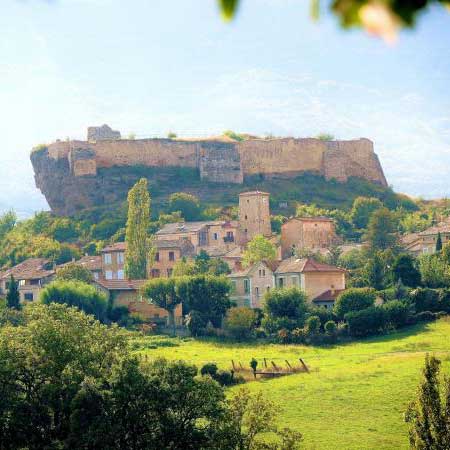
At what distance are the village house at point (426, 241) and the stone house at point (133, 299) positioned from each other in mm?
18122

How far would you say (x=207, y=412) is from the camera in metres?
31.1

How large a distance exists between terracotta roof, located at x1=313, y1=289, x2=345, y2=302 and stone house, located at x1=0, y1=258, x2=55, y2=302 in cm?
1830

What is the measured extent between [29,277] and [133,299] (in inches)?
429

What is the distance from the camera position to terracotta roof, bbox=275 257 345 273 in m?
62.7

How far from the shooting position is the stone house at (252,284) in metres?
64.4

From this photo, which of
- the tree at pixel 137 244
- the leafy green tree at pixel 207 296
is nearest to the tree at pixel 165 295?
the leafy green tree at pixel 207 296

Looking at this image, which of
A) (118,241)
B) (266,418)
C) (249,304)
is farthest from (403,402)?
(118,241)

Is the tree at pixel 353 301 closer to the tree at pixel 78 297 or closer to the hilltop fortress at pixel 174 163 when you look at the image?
the tree at pixel 78 297

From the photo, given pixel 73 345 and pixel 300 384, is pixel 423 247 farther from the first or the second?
pixel 73 345

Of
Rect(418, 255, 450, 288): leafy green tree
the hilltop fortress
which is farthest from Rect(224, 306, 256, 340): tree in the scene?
the hilltop fortress

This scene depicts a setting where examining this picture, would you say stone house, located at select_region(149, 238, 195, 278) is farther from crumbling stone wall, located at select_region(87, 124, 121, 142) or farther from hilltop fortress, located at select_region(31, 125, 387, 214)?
crumbling stone wall, located at select_region(87, 124, 121, 142)

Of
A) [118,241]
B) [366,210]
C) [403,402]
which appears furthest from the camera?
[366,210]

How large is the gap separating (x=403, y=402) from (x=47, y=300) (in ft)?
91.1

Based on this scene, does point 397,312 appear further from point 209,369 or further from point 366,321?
point 209,369
